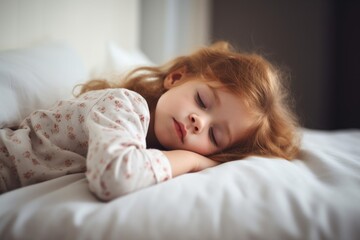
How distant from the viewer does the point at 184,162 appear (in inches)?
26.7

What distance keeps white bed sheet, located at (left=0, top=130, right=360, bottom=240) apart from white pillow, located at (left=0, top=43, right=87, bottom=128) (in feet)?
0.92

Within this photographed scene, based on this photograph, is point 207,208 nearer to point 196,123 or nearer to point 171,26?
point 196,123

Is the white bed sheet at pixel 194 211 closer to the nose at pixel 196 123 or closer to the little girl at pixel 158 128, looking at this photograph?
the little girl at pixel 158 128

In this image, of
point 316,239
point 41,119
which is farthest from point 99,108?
point 316,239

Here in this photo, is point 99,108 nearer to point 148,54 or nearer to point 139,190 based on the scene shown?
point 139,190

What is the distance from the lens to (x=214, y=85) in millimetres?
864

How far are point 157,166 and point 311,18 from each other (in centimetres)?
224

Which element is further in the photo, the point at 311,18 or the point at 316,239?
the point at 311,18

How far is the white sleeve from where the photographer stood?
1.71 feet

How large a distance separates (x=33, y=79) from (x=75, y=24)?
0.55 meters

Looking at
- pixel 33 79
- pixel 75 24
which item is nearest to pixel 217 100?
pixel 33 79

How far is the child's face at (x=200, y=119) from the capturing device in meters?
0.79

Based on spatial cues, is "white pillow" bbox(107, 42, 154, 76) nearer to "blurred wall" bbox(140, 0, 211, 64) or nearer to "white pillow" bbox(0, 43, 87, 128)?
"white pillow" bbox(0, 43, 87, 128)

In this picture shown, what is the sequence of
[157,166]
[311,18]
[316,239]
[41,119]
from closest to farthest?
1. [316,239]
2. [157,166]
3. [41,119]
4. [311,18]
